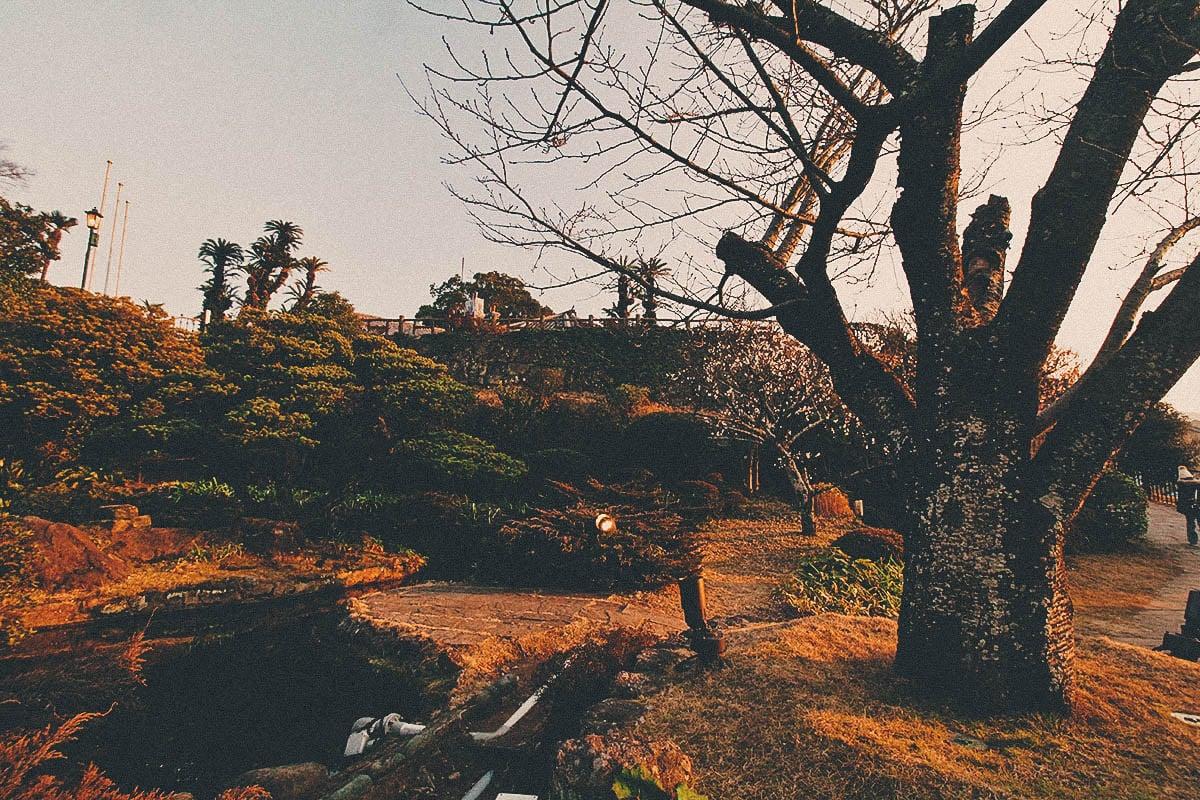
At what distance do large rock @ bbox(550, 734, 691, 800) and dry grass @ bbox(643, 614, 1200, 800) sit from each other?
0.21 m

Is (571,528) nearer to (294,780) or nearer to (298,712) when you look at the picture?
(298,712)

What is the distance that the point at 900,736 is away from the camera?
288 cm

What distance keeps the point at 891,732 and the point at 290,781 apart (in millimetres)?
4271

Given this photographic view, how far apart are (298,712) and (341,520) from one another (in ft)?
22.9

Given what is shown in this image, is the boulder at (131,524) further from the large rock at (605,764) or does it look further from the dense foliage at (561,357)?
the dense foliage at (561,357)

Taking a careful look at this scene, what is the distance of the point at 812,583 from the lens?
8.27m

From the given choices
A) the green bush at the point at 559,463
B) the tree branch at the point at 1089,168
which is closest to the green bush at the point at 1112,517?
the green bush at the point at 559,463

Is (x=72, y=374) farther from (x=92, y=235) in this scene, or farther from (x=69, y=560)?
(x=92, y=235)

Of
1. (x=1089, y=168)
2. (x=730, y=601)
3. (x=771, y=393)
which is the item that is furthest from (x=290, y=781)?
(x=771, y=393)

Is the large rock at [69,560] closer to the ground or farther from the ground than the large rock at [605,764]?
closer to the ground

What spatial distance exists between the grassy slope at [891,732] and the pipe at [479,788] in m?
1.07

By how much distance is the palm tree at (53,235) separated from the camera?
27.5 m

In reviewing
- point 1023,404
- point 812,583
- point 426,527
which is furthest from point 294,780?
point 426,527

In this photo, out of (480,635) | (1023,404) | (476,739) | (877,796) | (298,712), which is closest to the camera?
(877,796)
